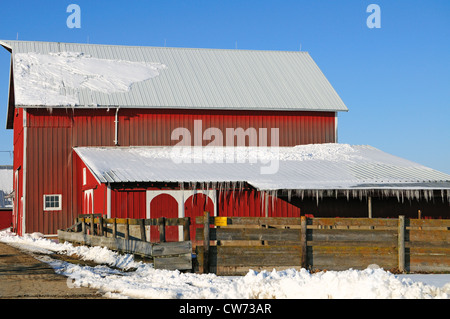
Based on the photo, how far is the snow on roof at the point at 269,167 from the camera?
2402 cm

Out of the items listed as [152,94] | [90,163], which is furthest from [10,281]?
[152,94]

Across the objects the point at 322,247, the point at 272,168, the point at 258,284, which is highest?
the point at 272,168

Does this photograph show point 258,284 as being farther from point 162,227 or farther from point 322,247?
point 162,227

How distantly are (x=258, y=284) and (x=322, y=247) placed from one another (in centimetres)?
411

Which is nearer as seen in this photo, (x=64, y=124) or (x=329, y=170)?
(x=329, y=170)

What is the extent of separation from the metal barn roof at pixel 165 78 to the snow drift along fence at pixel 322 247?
17791 mm

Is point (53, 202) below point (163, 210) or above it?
above

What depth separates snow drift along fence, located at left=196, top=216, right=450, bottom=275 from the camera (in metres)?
13.9

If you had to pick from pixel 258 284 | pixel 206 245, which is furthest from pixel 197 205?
pixel 258 284

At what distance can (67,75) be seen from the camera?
32531 millimetres

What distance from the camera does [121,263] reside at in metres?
15.8

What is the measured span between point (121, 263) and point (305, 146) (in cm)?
1756

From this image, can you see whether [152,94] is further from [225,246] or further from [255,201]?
[225,246]
